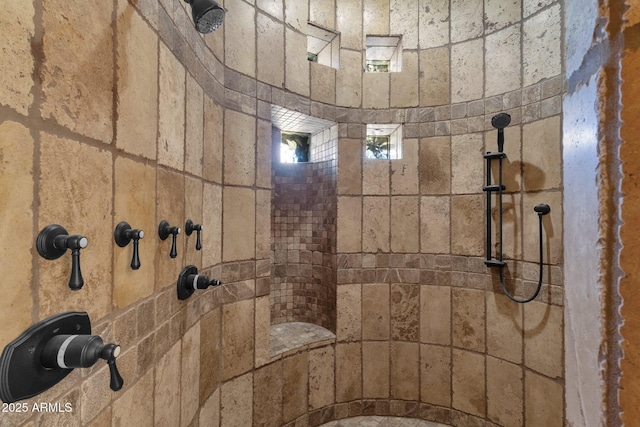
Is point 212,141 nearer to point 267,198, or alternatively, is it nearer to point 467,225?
point 267,198

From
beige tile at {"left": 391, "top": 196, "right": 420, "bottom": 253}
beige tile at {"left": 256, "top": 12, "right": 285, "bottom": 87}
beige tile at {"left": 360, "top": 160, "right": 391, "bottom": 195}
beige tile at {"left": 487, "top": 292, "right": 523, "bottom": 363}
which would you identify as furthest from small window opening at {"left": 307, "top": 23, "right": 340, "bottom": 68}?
beige tile at {"left": 487, "top": 292, "right": 523, "bottom": 363}

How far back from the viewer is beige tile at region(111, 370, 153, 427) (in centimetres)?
75

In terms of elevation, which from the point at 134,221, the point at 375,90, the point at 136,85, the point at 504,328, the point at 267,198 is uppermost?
the point at 375,90

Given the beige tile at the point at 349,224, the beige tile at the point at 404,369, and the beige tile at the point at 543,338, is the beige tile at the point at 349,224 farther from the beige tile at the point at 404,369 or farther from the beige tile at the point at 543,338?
the beige tile at the point at 543,338

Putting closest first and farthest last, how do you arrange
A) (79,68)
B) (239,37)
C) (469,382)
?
(79,68) → (239,37) → (469,382)

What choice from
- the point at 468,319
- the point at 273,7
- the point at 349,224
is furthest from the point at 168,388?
the point at 273,7

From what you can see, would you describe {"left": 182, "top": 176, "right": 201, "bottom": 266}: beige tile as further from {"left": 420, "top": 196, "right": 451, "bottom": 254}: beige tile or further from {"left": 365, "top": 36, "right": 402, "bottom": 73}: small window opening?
{"left": 365, "top": 36, "right": 402, "bottom": 73}: small window opening

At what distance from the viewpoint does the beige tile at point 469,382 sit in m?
1.99

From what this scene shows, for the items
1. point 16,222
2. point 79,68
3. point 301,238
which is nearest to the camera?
point 16,222

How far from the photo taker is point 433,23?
2141 mm

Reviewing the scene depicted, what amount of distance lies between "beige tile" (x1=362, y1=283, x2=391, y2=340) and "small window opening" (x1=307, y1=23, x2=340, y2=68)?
185cm

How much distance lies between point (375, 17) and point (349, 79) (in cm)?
56

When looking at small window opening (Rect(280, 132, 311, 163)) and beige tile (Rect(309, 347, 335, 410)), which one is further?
small window opening (Rect(280, 132, 311, 163))

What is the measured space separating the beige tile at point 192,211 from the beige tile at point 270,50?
934 mm
